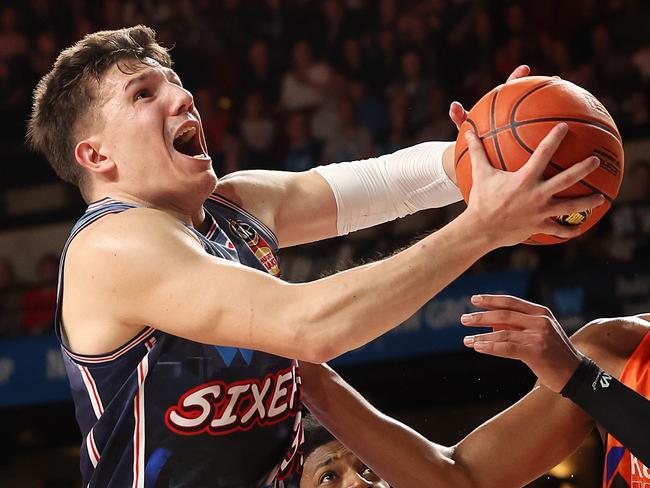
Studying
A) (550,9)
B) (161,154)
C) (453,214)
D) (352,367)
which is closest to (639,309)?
(453,214)

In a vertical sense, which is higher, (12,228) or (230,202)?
(230,202)

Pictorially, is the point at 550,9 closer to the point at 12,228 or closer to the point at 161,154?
the point at 12,228

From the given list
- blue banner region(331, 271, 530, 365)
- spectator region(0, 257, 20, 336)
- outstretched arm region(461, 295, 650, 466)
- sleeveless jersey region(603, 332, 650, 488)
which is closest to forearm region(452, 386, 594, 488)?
sleeveless jersey region(603, 332, 650, 488)

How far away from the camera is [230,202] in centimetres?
288

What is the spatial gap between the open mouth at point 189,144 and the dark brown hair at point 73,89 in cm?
24

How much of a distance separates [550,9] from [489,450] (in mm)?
6668

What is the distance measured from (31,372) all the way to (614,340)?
552 centimetres

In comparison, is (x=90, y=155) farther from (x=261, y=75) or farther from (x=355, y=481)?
(x=261, y=75)

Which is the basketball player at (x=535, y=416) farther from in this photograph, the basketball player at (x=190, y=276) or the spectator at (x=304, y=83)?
the spectator at (x=304, y=83)

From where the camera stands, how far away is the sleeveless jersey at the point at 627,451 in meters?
2.62

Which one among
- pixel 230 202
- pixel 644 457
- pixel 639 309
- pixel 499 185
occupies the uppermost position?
pixel 499 185

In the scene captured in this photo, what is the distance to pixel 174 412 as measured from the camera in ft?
7.95

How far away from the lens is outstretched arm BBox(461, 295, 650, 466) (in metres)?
2.40

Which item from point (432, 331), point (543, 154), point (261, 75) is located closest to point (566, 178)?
point (543, 154)
